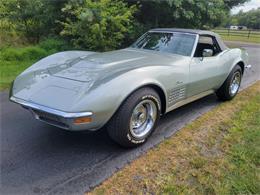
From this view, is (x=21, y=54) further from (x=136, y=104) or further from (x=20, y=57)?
(x=136, y=104)

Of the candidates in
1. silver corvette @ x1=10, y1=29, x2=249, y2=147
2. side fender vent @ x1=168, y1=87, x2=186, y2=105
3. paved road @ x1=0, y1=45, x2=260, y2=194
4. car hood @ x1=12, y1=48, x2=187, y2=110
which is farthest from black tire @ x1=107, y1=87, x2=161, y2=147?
side fender vent @ x1=168, y1=87, x2=186, y2=105

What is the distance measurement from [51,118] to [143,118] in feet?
3.70

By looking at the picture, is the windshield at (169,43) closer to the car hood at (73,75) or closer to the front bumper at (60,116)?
the car hood at (73,75)

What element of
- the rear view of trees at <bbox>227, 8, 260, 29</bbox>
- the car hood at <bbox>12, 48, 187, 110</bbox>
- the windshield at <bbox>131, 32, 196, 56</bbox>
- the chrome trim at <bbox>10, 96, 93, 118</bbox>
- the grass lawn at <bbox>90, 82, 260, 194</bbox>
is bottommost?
the rear view of trees at <bbox>227, 8, 260, 29</bbox>

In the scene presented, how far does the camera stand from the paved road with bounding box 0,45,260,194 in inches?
93.7

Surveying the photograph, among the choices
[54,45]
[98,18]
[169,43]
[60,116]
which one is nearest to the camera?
[60,116]

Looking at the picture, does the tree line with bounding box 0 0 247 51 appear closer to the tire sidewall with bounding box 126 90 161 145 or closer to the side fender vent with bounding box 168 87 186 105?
the side fender vent with bounding box 168 87 186 105

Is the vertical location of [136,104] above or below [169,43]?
below

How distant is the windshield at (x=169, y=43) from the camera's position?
157 inches

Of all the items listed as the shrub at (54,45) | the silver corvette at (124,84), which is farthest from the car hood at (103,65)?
the shrub at (54,45)

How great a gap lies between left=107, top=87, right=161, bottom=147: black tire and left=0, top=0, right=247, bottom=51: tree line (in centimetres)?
501

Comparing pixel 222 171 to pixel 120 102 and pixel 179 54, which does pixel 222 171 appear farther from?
pixel 179 54

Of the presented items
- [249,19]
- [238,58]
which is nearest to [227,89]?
[238,58]

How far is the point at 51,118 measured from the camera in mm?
2576
